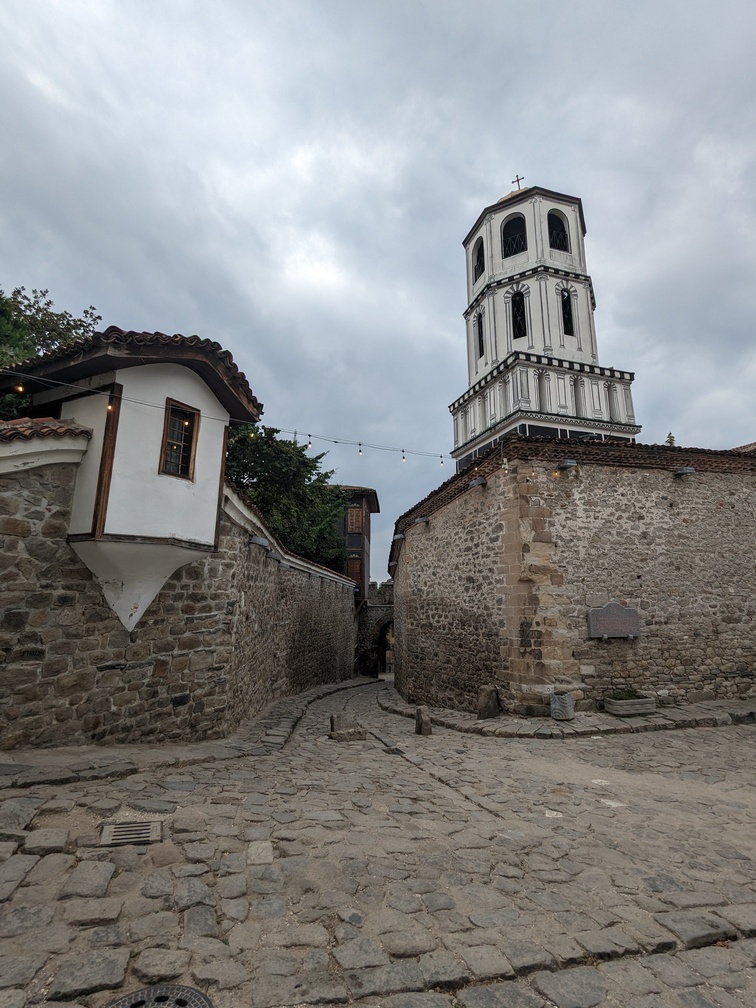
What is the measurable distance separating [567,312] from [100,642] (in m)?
30.5

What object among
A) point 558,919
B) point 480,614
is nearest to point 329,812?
point 558,919

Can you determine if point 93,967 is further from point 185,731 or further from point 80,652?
point 185,731

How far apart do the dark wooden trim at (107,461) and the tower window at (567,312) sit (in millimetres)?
27984

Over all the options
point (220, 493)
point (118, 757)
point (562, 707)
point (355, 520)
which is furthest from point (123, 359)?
point (355, 520)

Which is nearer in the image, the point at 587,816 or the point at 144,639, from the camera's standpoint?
the point at 587,816

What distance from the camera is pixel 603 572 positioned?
32.3ft

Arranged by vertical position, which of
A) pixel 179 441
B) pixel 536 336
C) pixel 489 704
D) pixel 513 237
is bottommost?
pixel 489 704

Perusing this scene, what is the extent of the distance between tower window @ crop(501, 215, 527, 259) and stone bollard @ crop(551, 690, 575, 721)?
28.3m

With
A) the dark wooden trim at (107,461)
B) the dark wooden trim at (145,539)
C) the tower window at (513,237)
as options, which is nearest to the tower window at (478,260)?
the tower window at (513,237)

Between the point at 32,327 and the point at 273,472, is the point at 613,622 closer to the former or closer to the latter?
the point at 273,472

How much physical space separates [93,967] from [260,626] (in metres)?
7.90

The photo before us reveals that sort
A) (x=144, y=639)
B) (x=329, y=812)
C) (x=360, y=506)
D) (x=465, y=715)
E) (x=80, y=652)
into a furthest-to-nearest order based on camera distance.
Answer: (x=360, y=506)
(x=465, y=715)
(x=144, y=639)
(x=80, y=652)
(x=329, y=812)

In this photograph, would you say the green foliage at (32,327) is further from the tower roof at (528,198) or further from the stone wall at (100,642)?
the tower roof at (528,198)

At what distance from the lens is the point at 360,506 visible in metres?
34.6
